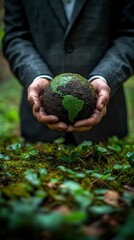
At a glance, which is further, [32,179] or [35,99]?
[35,99]

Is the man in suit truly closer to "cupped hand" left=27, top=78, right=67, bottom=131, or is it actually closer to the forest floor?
"cupped hand" left=27, top=78, right=67, bottom=131

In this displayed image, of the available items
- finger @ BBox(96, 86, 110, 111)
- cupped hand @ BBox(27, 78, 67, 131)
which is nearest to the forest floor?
cupped hand @ BBox(27, 78, 67, 131)

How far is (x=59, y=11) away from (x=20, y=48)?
20.5 inches

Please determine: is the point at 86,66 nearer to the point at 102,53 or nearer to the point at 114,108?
the point at 102,53

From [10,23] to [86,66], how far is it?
95cm

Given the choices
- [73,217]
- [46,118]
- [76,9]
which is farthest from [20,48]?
[73,217]

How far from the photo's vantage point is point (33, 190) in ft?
4.84

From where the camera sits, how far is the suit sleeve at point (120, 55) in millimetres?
2820

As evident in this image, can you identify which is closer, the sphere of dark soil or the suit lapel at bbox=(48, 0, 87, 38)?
the sphere of dark soil

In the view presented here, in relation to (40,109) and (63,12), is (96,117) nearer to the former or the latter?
(40,109)

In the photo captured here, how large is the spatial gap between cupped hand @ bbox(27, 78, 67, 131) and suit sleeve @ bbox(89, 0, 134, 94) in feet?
1.55

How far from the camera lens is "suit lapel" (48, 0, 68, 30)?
307cm

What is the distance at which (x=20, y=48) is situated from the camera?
127 inches

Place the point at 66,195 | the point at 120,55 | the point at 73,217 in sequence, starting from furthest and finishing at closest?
the point at 120,55 → the point at 66,195 → the point at 73,217
